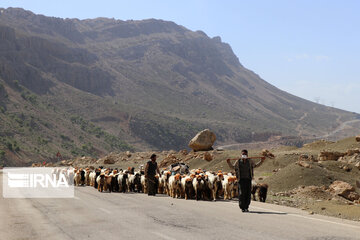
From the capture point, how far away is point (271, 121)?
145875mm

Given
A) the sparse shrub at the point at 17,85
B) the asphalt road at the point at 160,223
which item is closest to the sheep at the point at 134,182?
the asphalt road at the point at 160,223

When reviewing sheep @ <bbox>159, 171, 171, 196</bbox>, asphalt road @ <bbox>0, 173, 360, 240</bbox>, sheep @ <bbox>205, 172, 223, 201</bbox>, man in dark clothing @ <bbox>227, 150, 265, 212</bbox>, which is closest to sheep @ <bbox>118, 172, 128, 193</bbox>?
sheep @ <bbox>159, 171, 171, 196</bbox>

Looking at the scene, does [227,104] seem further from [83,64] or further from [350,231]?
[350,231]

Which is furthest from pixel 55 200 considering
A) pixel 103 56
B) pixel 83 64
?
pixel 103 56

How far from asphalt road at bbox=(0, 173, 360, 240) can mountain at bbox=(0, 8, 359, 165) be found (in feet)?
188

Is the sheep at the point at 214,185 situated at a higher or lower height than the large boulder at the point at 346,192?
higher

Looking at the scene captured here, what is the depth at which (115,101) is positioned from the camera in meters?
119

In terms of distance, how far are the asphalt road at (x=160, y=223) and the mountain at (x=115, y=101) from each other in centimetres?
5717

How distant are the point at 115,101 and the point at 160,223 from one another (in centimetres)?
10898

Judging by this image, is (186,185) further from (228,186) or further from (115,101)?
(115,101)

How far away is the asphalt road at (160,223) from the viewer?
9.73 metres

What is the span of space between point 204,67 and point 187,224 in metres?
181

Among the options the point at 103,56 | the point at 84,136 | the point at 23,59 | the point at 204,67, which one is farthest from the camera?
the point at 204,67

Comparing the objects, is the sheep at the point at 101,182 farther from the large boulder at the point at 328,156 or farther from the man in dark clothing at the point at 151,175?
the large boulder at the point at 328,156
